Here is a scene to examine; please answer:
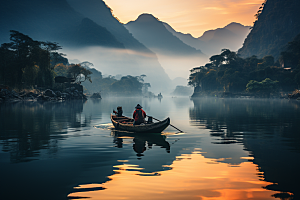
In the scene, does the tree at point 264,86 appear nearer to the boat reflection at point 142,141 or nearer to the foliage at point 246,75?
the foliage at point 246,75

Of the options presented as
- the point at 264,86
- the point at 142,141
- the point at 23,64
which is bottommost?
the point at 142,141

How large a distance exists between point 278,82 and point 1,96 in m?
117

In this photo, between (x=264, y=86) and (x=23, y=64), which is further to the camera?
(x=264, y=86)

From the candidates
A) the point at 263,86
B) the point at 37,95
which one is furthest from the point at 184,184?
the point at 263,86

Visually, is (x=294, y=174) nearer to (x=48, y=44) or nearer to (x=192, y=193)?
(x=192, y=193)

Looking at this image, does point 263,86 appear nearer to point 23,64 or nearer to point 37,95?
point 37,95

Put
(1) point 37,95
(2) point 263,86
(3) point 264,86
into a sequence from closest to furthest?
1. (1) point 37,95
2. (3) point 264,86
3. (2) point 263,86

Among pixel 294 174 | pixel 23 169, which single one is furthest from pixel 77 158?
pixel 294 174

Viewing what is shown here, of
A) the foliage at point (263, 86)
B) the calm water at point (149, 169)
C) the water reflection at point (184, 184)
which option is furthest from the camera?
the foliage at point (263, 86)

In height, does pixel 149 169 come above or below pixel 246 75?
below

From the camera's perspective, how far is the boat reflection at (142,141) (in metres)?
13.4

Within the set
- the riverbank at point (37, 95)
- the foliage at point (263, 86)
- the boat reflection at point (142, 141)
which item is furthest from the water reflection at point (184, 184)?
the foliage at point (263, 86)

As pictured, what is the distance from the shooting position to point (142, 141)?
51.2 ft

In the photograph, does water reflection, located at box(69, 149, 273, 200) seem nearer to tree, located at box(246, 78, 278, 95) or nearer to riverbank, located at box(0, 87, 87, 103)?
riverbank, located at box(0, 87, 87, 103)
